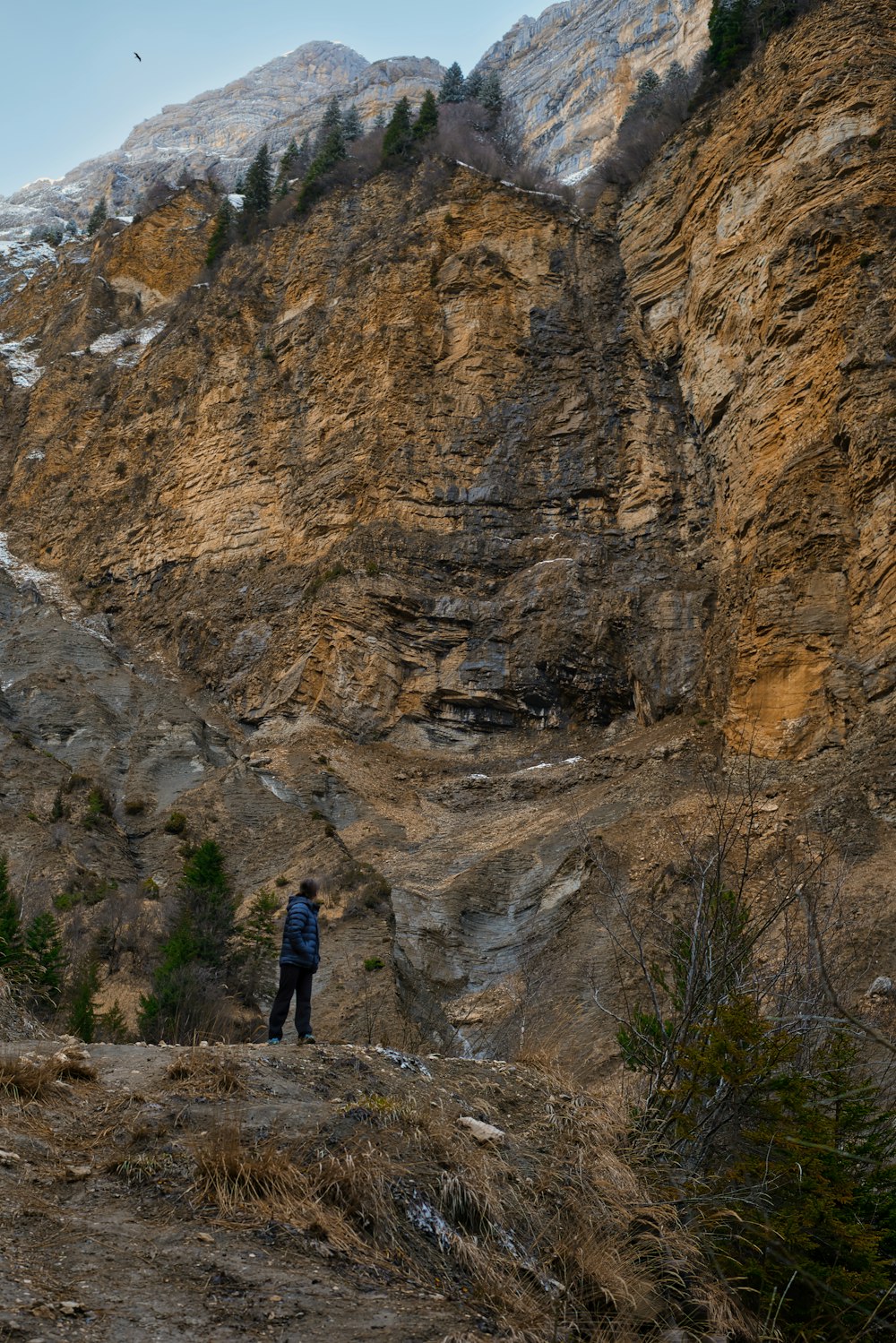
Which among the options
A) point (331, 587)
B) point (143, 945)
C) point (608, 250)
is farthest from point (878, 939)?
point (608, 250)

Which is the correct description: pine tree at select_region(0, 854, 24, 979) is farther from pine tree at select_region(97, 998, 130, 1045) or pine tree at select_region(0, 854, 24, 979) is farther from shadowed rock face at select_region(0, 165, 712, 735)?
shadowed rock face at select_region(0, 165, 712, 735)

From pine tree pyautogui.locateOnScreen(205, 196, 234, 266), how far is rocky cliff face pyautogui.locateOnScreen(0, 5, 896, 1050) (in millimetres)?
4243

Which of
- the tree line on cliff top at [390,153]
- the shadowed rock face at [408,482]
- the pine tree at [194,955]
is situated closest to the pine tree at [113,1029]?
the pine tree at [194,955]

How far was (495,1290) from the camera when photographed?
4.60 metres

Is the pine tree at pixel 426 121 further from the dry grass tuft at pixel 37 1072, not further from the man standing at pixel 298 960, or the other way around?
the dry grass tuft at pixel 37 1072

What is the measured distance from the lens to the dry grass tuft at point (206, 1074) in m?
6.16

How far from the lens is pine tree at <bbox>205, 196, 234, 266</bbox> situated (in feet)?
172

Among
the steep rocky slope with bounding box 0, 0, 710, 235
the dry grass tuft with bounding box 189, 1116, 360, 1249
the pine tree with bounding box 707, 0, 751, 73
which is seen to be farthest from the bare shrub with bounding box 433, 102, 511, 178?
the dry grass tuft with bounding box 189, 1116, 360, 1249

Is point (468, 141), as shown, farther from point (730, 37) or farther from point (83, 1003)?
point (83, 1003)

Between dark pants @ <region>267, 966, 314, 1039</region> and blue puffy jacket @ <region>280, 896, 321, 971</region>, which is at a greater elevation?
blue puffy jacket @ <region>280, 896, 321, 971</region>

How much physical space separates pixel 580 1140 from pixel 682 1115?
626 mm

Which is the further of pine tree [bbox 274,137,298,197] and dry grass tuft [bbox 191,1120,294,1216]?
pine tree [bbox 274,137,298,197]

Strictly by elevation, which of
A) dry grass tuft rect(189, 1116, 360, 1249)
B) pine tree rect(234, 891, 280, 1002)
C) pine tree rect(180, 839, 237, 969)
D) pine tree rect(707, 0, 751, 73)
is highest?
pine tree rect(707, 0, 751, 73)

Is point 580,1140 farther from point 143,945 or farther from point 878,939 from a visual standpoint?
point 143,945
